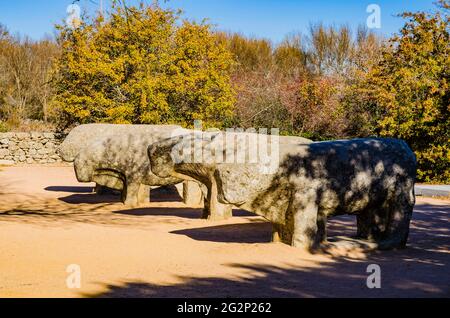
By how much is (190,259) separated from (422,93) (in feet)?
53.5

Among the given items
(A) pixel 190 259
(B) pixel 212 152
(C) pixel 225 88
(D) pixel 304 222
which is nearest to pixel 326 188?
(D) pixel 304 222

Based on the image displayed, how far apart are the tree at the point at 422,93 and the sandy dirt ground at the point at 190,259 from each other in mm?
7918

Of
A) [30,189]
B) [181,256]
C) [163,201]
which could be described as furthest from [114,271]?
[30,189]

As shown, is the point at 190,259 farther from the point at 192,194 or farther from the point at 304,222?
the point at 192,194

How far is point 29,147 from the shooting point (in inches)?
1246

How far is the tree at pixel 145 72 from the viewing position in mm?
25047

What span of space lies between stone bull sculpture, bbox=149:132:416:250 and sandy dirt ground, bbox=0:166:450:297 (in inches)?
15.9

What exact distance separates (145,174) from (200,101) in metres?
11.5

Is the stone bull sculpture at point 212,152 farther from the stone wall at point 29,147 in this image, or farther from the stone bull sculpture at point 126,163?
the stone wall at point 29,147

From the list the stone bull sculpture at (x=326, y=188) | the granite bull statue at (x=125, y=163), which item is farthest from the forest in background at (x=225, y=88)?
the stone bull sculpture at (x=326, y=188)

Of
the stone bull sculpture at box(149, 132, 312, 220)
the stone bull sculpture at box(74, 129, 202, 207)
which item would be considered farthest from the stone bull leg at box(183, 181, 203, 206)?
Answer: the stone bull sculpture at box(149, 132, 312, 220)

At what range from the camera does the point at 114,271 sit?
290 inches

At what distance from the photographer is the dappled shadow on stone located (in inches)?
407
